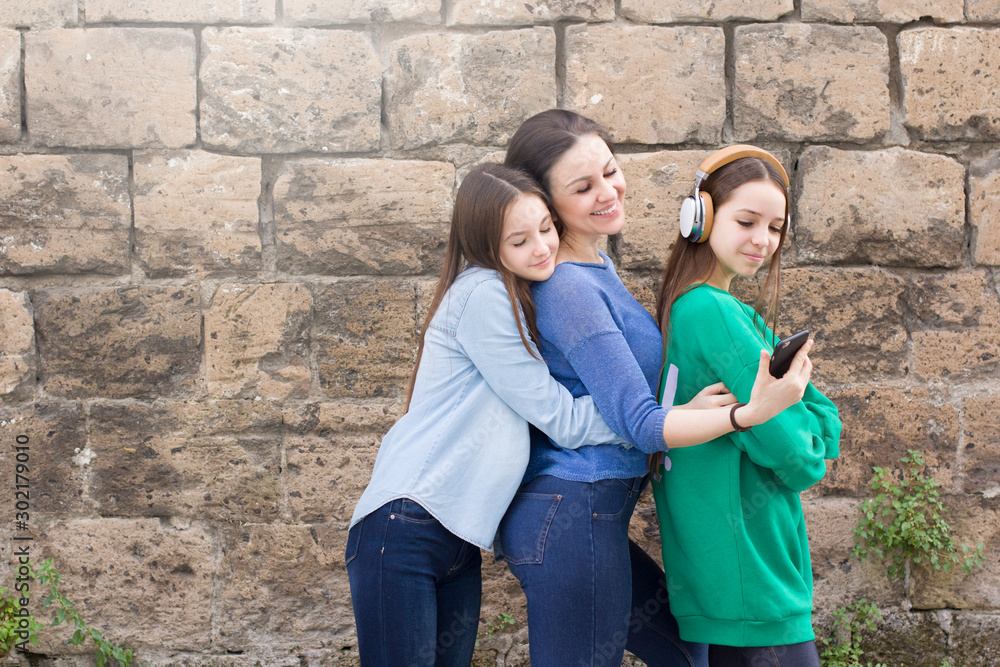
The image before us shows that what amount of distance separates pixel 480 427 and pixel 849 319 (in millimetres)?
1910

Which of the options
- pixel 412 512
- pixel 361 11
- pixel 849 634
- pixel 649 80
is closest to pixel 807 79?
pixel 649 80

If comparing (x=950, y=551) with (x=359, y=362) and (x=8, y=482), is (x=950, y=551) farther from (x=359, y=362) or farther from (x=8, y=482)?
(x=8, y=482)

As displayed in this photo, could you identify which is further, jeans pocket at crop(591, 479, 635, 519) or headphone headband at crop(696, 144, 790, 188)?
headphone headband at crop(696, 144, 790, 188)

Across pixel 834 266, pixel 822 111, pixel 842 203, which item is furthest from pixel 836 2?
pixel 834 266

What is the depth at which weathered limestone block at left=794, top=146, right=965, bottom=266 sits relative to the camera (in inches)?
114

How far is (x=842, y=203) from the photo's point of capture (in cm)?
290

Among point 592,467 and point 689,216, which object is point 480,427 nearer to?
point 592,467

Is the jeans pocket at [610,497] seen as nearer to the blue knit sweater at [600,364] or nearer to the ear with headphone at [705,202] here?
the blue knit sweater at [600,364]

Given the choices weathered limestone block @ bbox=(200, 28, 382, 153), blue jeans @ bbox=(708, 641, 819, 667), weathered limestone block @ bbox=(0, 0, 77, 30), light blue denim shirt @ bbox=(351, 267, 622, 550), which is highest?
weathered limestone block @ bbox=(0, 0, 77, 30)

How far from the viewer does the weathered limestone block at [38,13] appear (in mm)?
2809

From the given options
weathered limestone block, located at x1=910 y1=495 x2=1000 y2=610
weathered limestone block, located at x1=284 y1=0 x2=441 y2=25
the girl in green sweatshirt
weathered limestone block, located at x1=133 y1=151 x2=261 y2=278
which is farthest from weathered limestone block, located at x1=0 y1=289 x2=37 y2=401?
weathered limestone block, located at x1=910 y1=495 x2=1000 y2=610

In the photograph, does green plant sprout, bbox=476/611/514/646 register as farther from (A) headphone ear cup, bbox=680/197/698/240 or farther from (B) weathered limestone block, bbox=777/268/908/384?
(A) headphone ear cup, bbox=680/197/698/240

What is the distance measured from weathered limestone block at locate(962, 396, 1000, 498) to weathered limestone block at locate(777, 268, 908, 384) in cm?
34

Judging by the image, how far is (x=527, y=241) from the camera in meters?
1.76
